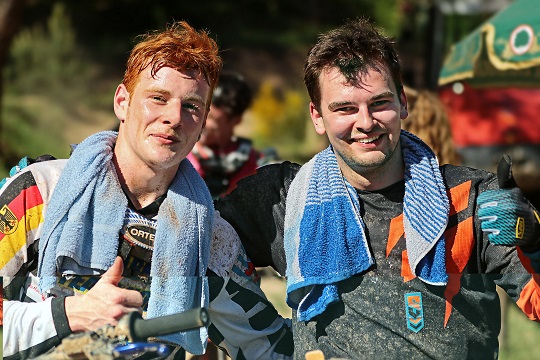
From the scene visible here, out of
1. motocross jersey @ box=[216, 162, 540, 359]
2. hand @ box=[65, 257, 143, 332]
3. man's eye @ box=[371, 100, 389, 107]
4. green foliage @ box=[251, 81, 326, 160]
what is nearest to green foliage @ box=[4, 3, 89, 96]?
green foliage @ box=[251, 81, 326, 160]

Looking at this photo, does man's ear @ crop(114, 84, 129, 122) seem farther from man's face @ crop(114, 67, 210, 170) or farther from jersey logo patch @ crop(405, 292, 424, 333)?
jersey logo patch @ crop(405, 292, 424, 333)

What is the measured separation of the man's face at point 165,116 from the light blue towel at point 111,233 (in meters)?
0.14

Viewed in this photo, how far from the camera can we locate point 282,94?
2227 cm

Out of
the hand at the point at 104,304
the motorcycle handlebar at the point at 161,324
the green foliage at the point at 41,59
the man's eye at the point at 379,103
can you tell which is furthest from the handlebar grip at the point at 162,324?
the green foliage at the point at 41,59

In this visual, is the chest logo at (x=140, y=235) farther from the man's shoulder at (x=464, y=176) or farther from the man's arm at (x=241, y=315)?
the man's shoulder at (x=464, y=176)

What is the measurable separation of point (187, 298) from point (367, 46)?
117 cm

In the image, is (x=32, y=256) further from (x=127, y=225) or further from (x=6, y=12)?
(x=6, y=12)

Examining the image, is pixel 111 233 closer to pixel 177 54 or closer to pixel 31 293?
pixel 31 293

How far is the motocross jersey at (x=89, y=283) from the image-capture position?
9.80ft

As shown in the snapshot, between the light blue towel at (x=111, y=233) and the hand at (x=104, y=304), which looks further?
the light blue towel at (x=111, y=233)

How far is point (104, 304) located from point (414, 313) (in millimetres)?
1046

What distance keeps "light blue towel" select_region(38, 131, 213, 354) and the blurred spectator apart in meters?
1.77

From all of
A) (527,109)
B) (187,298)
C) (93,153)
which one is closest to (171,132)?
(93,153)

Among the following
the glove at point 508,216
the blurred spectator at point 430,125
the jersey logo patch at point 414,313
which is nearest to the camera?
the glove at point 508,216
